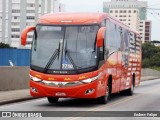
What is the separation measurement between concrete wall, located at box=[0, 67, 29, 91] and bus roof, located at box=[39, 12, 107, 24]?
18.4ft

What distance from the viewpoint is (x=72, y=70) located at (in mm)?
17031

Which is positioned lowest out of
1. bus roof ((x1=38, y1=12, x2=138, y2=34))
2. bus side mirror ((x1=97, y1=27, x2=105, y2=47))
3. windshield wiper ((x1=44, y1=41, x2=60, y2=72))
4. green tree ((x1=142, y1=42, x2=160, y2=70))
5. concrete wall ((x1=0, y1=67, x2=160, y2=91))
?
green tree ((x1=142, y1=42, x2=160, y2=70))

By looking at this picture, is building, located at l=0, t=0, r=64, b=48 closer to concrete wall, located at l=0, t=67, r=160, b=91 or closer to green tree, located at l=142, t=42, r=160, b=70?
green tree, located at l=142, t=42, r=160, b=70

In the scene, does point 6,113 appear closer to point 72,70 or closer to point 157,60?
point 72,70

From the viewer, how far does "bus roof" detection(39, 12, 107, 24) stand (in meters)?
17.9

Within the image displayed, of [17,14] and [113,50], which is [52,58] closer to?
[113,50]

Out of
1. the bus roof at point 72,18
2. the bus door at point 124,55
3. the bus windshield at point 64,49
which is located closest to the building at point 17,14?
the bus door at point 124,55

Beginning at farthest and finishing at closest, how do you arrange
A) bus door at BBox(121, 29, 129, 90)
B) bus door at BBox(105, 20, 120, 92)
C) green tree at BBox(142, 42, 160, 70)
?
green tree at BBox(142, 42, 160, 70) → bus door at BBox(121, 29, 129, 90) → bus door at BBox(105, 20, 120, 92)

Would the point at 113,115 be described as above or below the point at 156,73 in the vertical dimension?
above

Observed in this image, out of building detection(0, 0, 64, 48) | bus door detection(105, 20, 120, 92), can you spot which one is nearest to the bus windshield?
bus door detection(105, 20, 120, 92)

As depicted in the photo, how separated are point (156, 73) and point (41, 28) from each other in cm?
6155

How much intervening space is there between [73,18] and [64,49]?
1.33 meters

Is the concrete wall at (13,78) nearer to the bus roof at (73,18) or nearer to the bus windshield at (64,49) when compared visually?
the bus roof at (73,18)

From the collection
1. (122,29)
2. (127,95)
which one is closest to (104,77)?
(122,29)
